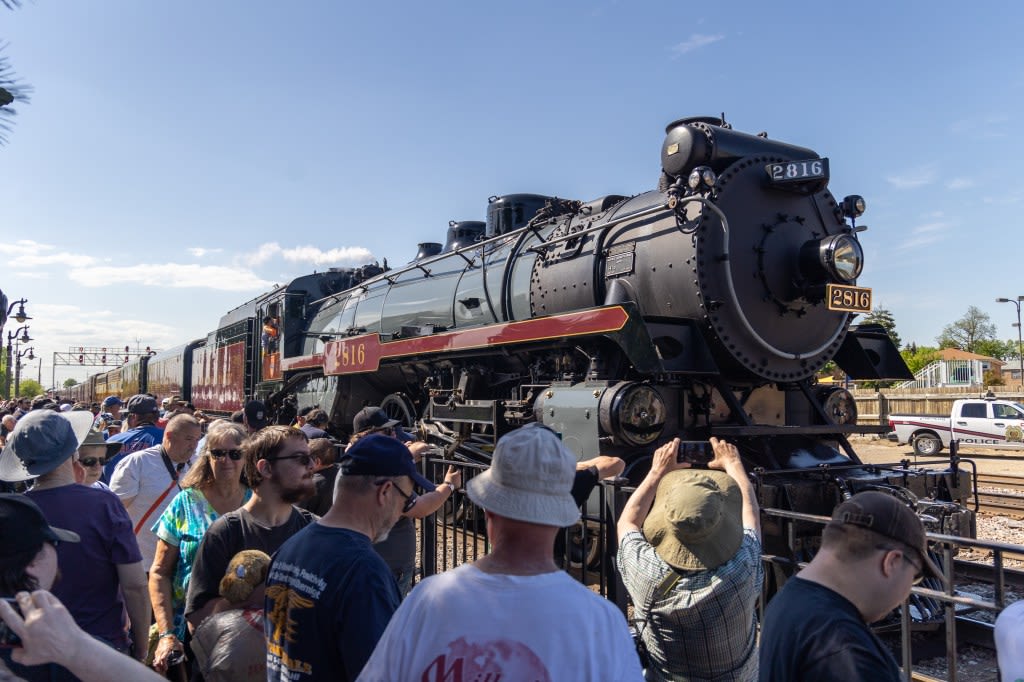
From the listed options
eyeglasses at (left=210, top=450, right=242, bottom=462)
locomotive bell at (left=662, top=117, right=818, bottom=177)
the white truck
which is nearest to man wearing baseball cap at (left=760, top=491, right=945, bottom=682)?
eyeglasses at (left=210, top=450, right=242, bottom=462)

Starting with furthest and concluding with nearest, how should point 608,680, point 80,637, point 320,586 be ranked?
point 320,586
point 608,680
point 80,637

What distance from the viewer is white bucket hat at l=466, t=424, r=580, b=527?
1.72 m

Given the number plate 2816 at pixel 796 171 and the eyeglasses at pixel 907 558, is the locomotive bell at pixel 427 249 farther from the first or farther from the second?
the eyeglasses at pixel 907 558

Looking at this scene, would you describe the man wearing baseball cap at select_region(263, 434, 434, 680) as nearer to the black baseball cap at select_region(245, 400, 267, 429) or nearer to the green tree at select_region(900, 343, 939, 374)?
the black baseball cap at select_region(245, 400, 267, 429)

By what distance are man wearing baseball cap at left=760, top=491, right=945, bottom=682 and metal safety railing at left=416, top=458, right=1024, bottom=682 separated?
1.24m

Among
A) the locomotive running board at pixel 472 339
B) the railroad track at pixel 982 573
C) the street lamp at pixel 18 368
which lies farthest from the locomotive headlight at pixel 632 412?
the street lamp at pixel 18 368

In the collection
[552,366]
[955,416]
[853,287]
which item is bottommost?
[955,416]

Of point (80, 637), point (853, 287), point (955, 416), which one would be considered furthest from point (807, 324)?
point (955, 416)

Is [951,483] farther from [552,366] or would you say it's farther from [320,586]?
[320,586]

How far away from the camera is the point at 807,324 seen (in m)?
6.48

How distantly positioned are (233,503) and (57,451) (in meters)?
0.92

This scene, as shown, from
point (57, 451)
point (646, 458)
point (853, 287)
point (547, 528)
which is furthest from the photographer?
point (853, 287)

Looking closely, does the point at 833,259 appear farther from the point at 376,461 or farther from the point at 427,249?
the point at 427,249

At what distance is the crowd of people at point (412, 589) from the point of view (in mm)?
1575
